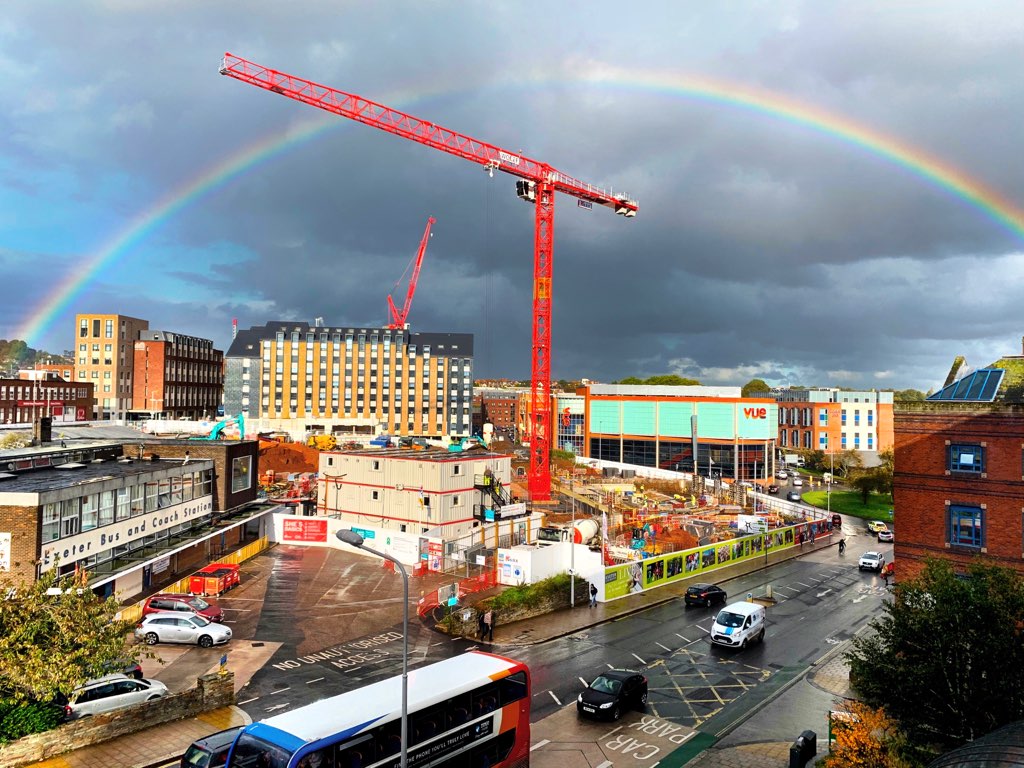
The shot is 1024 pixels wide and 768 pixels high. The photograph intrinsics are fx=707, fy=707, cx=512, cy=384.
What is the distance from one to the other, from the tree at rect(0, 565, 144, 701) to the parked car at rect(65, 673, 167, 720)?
1622 mm

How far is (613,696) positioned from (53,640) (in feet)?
57.2

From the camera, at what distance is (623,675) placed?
25.5 metres

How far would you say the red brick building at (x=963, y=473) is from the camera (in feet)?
99.5

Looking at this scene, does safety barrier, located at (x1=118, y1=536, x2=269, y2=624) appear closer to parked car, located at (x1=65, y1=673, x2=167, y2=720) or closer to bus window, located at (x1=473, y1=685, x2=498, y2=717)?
parked car, located at (x1=65, y1=673, x2=167, y2=720)

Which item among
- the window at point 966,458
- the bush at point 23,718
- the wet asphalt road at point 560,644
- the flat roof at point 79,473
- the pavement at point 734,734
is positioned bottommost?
the wet asphalt road at point 560,644

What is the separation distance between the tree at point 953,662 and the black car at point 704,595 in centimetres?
2267

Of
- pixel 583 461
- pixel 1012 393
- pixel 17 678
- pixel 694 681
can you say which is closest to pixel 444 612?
pixel 694 681

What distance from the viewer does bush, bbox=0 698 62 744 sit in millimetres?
19312

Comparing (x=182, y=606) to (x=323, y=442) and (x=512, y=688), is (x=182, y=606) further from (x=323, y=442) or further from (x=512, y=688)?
(x=323, y=442)

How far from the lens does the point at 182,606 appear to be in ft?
112

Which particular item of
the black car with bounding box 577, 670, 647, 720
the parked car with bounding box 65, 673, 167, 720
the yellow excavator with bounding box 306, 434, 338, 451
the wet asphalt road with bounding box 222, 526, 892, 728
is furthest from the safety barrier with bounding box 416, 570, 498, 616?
the yellow excavator with bounding box 306, 434, 338, 451

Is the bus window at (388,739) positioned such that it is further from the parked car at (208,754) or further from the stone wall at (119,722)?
the stone wall at (119,722)

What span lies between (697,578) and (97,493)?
36889mm

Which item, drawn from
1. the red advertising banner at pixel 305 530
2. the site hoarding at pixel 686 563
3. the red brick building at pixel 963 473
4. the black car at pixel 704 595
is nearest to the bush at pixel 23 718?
the site hoarding at pixel 686 563
